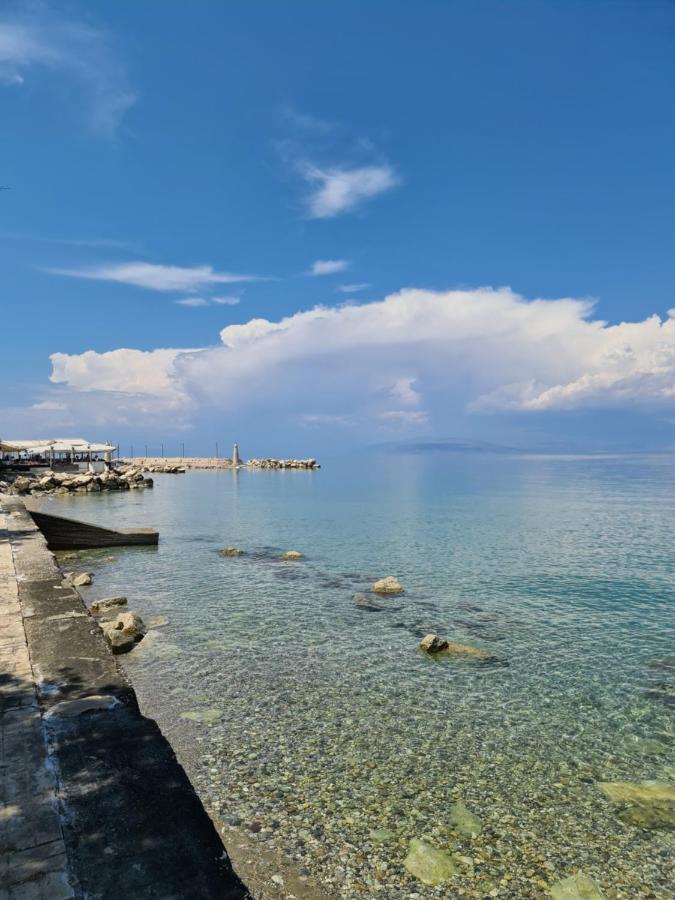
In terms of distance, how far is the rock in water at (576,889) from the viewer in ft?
20.3

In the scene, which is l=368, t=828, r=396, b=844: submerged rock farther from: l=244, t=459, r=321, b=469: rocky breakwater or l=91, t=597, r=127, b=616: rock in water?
A: l=244, t=459, r=321, b=469: rocky breakwater

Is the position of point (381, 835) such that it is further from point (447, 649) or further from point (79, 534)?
point (79, 534)

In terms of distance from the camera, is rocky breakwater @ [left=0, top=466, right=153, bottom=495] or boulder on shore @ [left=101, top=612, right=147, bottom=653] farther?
rocky breakwater @ [left=0, top=466, right=153, bottom=495]

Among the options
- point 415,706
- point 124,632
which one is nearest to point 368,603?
point 415,706

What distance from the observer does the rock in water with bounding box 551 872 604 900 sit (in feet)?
20.3

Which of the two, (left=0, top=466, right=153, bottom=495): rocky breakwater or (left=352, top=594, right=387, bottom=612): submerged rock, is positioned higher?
(left=0, top=466, right=153, bottom=495): rocky breakwater

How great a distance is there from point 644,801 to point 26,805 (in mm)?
8498

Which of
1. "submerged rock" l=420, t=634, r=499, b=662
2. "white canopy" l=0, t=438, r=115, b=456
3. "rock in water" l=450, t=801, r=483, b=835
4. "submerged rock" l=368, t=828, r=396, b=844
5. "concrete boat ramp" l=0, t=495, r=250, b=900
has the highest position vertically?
"white canopy" l=0, t=438, r=115, b=456

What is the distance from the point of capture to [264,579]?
2297 cm

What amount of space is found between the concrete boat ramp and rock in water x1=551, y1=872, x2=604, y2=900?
4.27 m

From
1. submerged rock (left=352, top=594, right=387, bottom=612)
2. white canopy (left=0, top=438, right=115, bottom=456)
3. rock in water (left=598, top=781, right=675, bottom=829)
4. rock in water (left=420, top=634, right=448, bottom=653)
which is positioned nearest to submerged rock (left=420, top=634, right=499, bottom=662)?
rock in water (left=420, top=634, right=448, bottom=653)

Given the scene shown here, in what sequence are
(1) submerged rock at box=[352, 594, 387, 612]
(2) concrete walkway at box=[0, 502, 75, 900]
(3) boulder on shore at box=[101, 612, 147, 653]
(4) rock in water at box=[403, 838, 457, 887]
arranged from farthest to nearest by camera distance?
(1) submerged rock at box=[352, 594, 387, 612] → (3) boulder on shore at box=[101, 612, 147, 653] → (4) rock in water at box=[403, 838, 457, 887] → (2) concrete walkway at box=[0, 502, 75, 900]

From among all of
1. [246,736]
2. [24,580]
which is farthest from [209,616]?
[246,736]

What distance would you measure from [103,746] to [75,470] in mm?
91757
